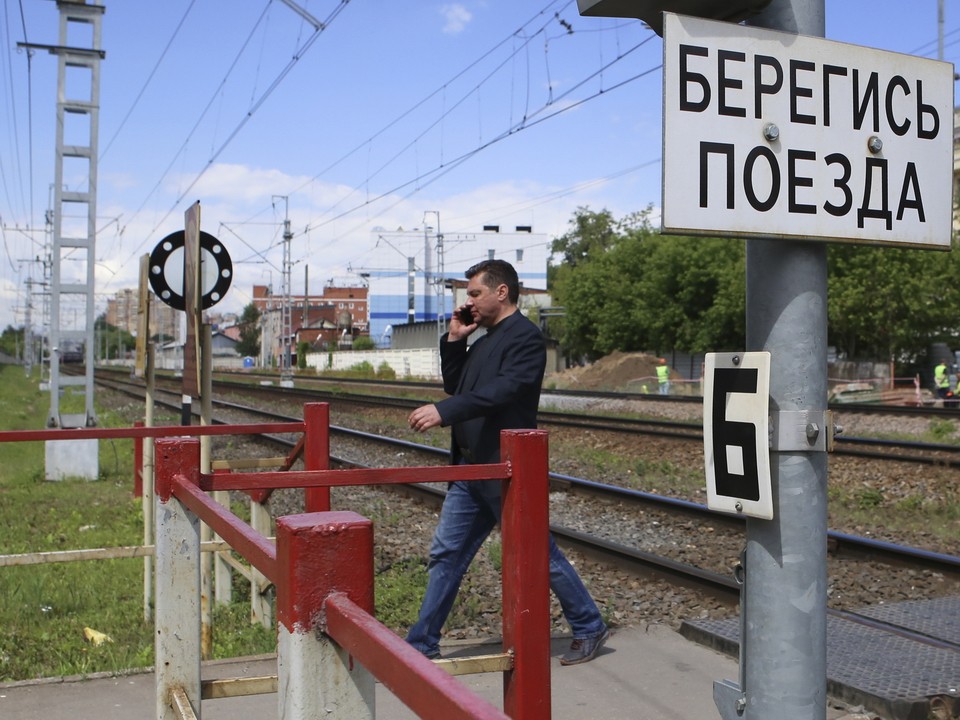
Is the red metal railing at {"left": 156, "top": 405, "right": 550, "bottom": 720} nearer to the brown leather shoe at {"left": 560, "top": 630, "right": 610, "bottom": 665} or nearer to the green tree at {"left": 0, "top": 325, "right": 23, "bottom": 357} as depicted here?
the brown leather shoe at {"left": 560, "top": 630, "right": 610, "bottom": 665}

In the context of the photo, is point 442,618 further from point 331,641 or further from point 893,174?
point 331,641

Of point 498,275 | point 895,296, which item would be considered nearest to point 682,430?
point 498,275

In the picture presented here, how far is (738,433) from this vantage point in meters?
2.61

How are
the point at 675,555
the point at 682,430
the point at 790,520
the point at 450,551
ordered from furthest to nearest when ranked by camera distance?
the point at 682,430 → the point at 675,555 → the point at 450,551 → the point at 790,520

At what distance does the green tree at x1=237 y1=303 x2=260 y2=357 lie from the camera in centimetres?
13325

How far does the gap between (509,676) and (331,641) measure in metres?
1.33

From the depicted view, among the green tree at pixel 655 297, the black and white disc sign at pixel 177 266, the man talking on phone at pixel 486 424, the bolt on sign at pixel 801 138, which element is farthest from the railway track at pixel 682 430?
the green tree at pixel 655 297

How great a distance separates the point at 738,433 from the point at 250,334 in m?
136

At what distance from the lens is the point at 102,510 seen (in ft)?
33.3

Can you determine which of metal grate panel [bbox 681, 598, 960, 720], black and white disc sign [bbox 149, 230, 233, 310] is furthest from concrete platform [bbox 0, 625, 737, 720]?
black and white disc sign [bbox 149, 230, 233, 310]

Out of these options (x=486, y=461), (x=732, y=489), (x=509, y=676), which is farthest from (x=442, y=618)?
(x=732, y=489)

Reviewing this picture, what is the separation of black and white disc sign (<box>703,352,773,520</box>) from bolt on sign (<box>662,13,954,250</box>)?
0.35 metres

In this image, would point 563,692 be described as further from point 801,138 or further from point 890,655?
point 801,138

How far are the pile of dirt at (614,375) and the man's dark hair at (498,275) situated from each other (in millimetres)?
36710
